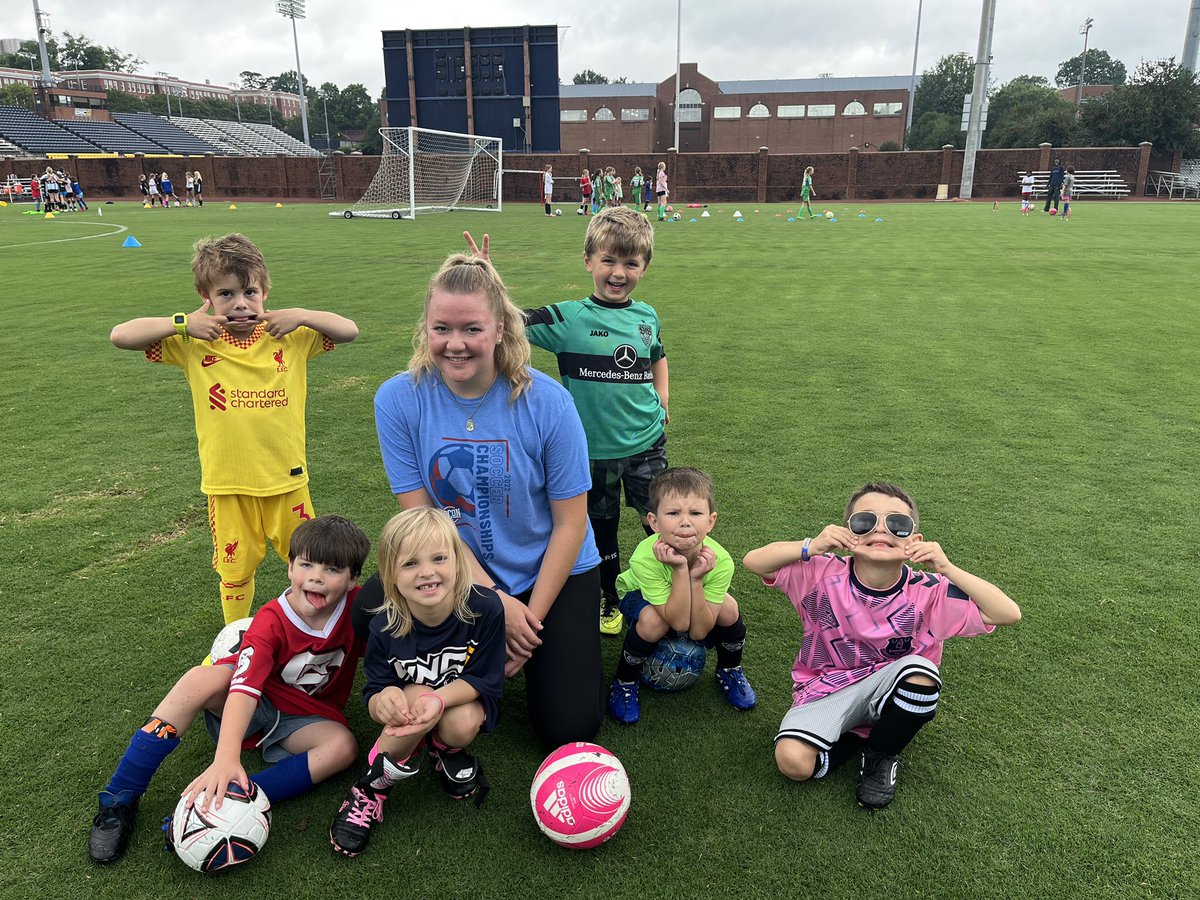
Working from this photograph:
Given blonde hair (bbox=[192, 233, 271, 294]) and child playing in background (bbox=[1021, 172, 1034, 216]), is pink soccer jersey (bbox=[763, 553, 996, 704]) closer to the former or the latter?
blonde hair (bbox=[192, 233, 271, 294])

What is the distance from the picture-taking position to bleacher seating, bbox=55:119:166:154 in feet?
186

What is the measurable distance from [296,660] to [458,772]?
28.0 inches

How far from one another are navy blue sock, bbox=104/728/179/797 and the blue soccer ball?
178 cm

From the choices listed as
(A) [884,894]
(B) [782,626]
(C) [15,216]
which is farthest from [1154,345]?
(C) [15,216]

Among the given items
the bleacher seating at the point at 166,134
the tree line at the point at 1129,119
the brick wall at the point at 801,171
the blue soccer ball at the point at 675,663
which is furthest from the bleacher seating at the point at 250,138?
the blue soccer ball at the point at 675,663

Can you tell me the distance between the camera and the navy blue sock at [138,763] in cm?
264

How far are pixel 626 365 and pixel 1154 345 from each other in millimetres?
8012

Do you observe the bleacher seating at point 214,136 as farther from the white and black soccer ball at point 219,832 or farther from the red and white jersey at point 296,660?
the white and black soccer ball at point 219,832

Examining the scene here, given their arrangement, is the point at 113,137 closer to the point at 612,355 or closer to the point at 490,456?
the point at 612,355

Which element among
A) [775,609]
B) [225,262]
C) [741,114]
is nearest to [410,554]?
[225,262]

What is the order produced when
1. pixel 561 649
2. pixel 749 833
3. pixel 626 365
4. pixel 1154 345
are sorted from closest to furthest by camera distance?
1. pixel 749 833
2. pixel 561 649
3. pixel 626 365
4. pixel 1154 345

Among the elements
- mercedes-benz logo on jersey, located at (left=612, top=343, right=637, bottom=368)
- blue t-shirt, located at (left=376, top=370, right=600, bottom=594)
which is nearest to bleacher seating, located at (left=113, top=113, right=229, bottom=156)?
mercedes-benz logo on jersey, located at (left=612, top=343, right=637, bottom=368)

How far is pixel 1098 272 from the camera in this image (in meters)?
14.2

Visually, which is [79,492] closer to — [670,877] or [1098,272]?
[670,877]
